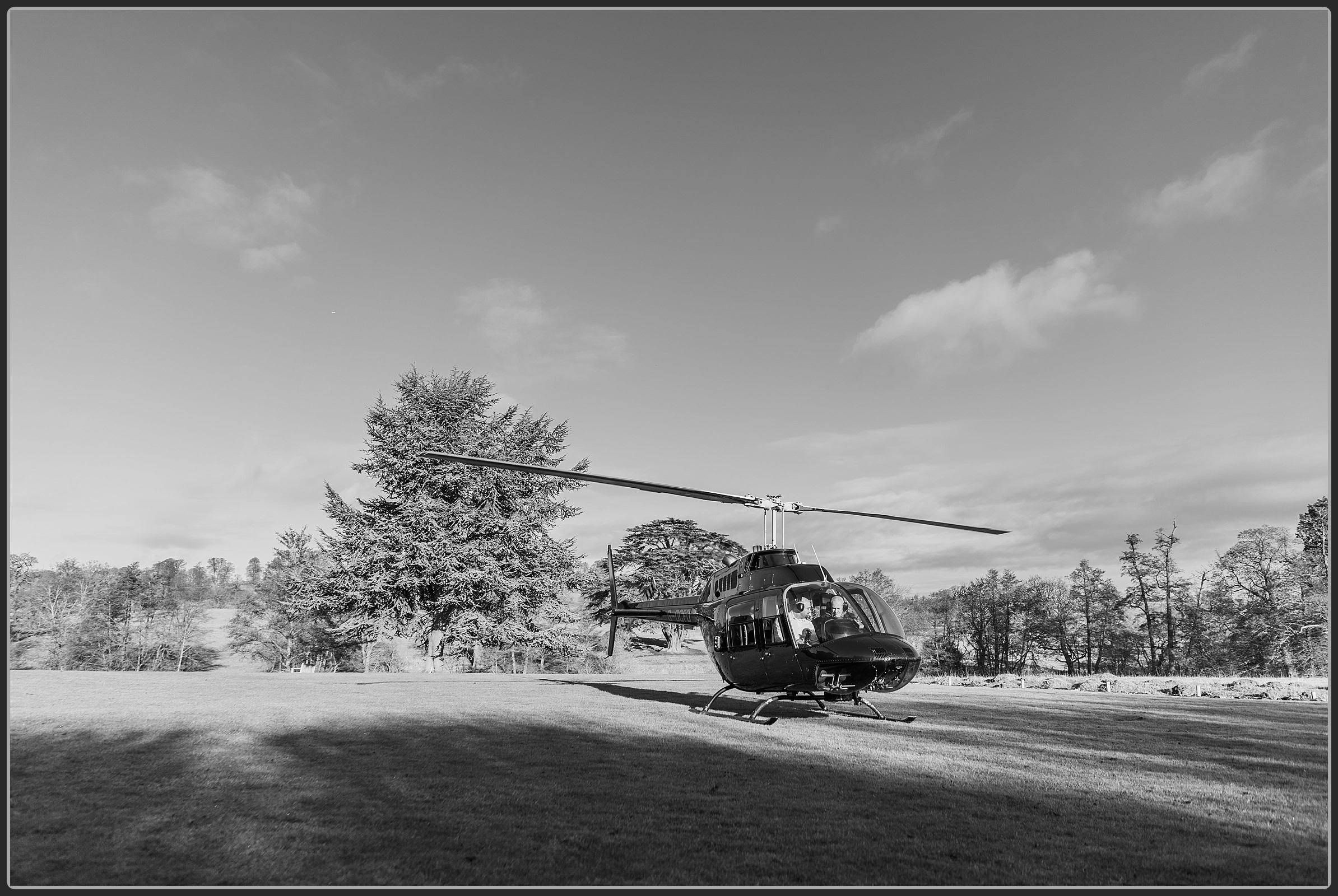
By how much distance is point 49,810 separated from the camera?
6598mm

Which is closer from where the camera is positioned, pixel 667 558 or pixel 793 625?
pixel 793 625

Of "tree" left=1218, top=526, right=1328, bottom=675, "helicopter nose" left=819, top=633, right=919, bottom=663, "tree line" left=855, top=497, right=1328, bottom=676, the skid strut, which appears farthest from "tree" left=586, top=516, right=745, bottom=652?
"helicopter nose" left=819, top=633, right=919, bottom=663

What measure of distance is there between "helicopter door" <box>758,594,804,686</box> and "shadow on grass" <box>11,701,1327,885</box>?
2.74 m

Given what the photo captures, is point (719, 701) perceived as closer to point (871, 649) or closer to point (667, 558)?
point (871, 649)

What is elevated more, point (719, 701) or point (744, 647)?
point (744, 647)

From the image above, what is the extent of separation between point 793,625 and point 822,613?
1.81 ft

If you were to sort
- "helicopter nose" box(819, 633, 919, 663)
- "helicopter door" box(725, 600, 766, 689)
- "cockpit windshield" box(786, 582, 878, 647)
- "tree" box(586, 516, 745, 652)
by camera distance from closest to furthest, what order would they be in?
"helicopter nose" box(819, 633, 919, 663), "cockpit windshield" box(786, 582, 878, 647), "helicopter door" box(725, 600, 766, 689), "tree" box(586, 516, 745, 652)

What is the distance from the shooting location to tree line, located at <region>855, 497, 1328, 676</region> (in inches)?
1656

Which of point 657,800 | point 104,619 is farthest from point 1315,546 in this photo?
point 104,619

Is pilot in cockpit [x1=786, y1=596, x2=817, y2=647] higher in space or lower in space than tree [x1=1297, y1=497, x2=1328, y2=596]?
lower

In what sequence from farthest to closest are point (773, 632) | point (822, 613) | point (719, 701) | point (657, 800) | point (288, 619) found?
point (288, 619)
point (719, 701)
point (773, 632)
point (822, 613)
point (657, 800)

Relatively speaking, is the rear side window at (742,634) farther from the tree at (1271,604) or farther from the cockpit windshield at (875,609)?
the tree at (1271,604)

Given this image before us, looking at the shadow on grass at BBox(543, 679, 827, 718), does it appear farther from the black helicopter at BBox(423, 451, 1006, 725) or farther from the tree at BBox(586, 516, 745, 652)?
the tree at BBox(586, 516, 745, 652)

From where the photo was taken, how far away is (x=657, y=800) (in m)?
7.50
